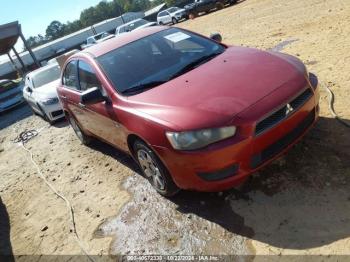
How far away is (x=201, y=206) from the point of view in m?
3.98

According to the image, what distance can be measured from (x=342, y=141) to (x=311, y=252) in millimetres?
1622

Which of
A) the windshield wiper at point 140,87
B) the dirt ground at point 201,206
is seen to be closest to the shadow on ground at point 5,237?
the dirt ground at point 201,206

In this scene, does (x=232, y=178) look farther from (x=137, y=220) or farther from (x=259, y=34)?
(x=259, y=34)

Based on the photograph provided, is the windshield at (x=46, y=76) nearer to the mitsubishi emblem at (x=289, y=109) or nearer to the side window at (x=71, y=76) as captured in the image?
the side window at (x=71, y=76)

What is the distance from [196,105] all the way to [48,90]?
7556 millimetres

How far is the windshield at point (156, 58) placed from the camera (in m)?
4.36

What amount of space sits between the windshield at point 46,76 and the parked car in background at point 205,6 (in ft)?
59.0

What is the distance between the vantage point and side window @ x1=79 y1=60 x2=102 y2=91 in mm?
4797

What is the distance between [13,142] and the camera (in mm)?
10320

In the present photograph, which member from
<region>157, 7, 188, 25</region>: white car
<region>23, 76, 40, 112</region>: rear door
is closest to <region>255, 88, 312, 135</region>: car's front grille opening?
<region>23, 76, 40, 112</region>: rear door

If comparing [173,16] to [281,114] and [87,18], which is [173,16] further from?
[87,18]

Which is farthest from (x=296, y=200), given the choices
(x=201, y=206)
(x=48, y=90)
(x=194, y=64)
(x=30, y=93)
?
(x=30, y=93)

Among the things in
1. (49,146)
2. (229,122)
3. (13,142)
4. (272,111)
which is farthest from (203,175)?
(13,142)

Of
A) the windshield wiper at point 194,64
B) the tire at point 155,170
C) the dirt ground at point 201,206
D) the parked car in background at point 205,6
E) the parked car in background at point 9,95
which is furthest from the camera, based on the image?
the parked car in background at point 205,6
